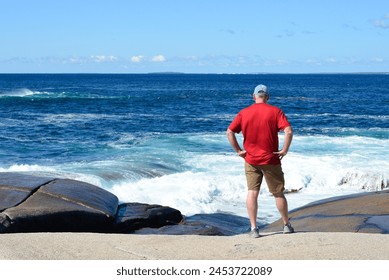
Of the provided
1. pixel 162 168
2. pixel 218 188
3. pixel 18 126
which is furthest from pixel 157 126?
pixel 218 188

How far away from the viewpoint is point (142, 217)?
1057 cm

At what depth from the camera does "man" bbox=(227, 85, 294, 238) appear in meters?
7.00

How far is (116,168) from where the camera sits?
60.4 ft

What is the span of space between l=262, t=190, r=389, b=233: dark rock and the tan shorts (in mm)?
2019

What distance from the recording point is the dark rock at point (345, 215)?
29.2 feet

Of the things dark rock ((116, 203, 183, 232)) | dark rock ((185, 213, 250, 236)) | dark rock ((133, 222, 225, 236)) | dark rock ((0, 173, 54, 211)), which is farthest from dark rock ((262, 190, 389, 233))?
dark rock ((0, 173, 54, 211))

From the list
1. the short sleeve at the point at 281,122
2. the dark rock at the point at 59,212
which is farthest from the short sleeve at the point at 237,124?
the dark rock at the point at 59,212

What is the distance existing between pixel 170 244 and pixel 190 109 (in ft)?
135

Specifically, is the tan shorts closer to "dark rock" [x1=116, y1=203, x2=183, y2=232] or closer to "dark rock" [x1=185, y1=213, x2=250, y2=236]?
"dark rock" [x1=185, y1=213, x2=250, y2=236]

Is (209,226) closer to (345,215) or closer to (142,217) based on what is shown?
(142,217)

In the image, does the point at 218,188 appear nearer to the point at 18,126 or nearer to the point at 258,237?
the point at 258,237

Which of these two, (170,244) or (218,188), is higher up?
(170,244)

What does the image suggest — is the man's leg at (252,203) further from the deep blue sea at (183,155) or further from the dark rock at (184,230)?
the deep blue sea at (183,155)

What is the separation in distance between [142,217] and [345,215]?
3579 mm
